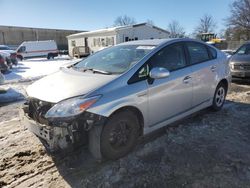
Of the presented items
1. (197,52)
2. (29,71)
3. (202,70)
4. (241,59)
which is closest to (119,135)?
(202,70)

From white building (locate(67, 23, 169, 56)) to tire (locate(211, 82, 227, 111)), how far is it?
77.2ft

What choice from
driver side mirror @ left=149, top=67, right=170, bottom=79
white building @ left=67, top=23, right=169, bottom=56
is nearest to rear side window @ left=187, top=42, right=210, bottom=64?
driver side mirror @ left=149, top=67, right=170, bottom=79

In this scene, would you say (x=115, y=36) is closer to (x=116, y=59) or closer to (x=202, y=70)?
(x=202, y=70)

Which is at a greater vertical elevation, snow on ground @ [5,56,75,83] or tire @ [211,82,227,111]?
tire @ [211,82,227,111]

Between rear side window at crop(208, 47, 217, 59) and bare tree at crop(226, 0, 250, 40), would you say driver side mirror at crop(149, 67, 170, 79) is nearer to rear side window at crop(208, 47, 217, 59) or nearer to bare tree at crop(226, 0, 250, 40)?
rear side window at crop(208, 47, 217, 59)

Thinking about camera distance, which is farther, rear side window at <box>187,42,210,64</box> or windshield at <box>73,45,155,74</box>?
rear side window at <box>187,42,210,64</box>

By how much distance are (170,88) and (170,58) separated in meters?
0.56

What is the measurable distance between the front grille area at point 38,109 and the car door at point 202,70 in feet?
8.53

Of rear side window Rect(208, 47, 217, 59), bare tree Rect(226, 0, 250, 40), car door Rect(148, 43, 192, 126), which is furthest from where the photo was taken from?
bare tree Rect(226, 0, 250, 40)

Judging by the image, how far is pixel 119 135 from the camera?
3.47m

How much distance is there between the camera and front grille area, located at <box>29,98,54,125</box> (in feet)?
10.4

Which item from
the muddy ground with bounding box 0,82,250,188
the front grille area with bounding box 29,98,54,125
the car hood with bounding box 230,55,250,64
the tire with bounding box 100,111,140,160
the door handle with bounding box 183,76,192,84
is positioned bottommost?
the muddy ground with bounding box 0,82,250,188

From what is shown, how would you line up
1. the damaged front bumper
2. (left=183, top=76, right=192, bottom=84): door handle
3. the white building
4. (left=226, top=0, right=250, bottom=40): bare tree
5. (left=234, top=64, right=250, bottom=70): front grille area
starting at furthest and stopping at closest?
(left=226, top=0, right=250, bottom=40): bare tree → the white building → (left=234, top=64, right=250, bottom=70): front grille area → (left=183, top=76, right=192, bottom=84): door handle → the damaged front bumper

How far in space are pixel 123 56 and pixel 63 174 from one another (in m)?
2.07
